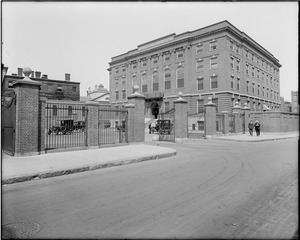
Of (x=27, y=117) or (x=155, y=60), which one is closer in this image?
(x=27, y=117)

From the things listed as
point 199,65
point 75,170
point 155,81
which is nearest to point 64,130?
point 75,170

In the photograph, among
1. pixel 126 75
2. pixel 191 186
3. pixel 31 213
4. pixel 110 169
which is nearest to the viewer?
pixel 31 213

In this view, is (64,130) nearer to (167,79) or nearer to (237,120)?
(237,120)

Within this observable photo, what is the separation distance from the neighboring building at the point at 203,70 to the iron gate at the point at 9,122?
2956 cm

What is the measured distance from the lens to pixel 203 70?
120 ft

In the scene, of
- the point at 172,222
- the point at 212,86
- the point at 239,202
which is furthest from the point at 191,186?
the point at 212,86

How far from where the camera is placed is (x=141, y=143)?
1430cm

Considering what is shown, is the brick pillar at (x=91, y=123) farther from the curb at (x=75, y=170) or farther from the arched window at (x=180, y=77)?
the arched window at (x=180, y=77)

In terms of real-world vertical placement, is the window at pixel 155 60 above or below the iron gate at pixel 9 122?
above

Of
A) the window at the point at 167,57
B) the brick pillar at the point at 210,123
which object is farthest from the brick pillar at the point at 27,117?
the window at the point at 167,57

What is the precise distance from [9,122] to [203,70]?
32.4 metres

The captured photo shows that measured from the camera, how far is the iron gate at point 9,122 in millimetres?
9247

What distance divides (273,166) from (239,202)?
4525 mm

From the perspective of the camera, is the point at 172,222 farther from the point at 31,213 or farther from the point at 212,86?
the point at 212,86
